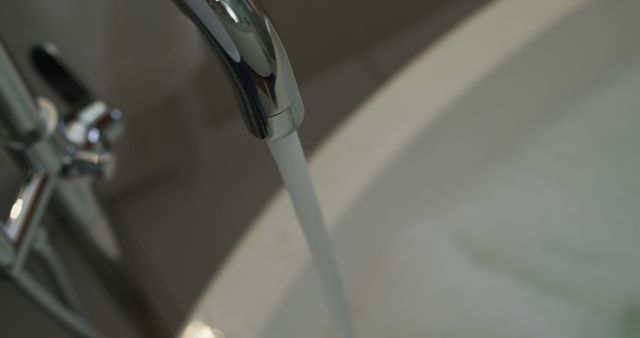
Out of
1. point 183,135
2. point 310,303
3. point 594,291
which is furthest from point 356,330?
point 183,135

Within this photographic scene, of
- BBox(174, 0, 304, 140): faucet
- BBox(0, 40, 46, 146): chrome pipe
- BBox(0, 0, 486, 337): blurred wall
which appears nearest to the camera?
BBox(174, 0, 304, 140): faucet

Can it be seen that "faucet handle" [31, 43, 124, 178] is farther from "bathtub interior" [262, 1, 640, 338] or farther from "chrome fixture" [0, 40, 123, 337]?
"bathtub interior" [262, 1, 640, 338]

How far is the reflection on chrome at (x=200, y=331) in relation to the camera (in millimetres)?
492

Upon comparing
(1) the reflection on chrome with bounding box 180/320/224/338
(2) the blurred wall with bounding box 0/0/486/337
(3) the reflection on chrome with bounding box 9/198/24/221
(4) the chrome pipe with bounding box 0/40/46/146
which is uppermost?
(4) the chrome pipe with bounding box 0/40/46/146

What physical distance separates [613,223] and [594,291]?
0.08m

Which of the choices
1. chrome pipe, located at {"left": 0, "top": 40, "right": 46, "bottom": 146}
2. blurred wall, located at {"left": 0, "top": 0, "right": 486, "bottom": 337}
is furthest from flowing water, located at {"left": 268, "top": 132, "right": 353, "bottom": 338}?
blurred wall, located at {"left": 0, "top": 0, "right": 486, "bottom": 337}

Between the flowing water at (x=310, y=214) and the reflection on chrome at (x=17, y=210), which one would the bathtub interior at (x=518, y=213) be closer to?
the flowing water at (x=310, y=214)

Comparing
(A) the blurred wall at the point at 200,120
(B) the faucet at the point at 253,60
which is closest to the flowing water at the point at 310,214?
(B) the faucet at the point at 253,60

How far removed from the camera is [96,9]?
Result: 0.68 m

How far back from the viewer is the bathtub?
1.81 feet

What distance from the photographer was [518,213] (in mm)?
679

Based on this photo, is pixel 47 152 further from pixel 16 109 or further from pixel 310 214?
pixel 310 214

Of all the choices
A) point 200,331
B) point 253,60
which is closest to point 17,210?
point 200,331

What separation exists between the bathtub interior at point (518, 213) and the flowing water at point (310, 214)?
0.15ft
